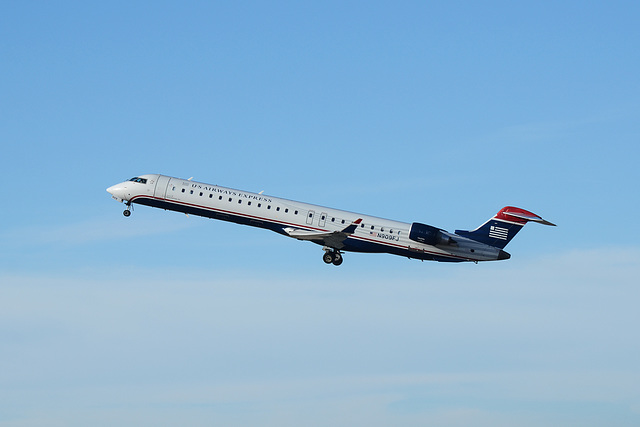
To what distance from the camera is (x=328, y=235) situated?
38.8 metres

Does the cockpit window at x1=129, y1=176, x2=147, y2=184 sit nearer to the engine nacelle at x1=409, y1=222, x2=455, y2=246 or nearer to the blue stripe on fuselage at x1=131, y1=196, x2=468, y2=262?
the blue stripe on fuselage at x1=131, y1=196, x2=468, y2=262

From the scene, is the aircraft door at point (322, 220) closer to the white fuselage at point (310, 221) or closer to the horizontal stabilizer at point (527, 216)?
the white fuselage at point (310, 221)

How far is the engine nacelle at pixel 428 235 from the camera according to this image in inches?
1553

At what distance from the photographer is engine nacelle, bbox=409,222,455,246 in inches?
1553

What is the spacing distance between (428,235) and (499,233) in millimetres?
4326

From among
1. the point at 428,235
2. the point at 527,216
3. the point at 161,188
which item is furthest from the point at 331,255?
the point at 527,216

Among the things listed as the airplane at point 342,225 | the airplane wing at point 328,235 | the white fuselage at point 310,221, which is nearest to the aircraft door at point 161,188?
the airplane at point 342,225

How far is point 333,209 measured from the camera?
133 feet

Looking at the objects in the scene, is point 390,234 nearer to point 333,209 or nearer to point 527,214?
point 333,209

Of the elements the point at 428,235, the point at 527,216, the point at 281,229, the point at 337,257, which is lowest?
the point at 337,257

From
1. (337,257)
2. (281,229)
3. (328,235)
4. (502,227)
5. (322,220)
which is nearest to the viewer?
(328,235)

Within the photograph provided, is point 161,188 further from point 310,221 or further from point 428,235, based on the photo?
point 428,235

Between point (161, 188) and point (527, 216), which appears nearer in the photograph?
point (527, 216)

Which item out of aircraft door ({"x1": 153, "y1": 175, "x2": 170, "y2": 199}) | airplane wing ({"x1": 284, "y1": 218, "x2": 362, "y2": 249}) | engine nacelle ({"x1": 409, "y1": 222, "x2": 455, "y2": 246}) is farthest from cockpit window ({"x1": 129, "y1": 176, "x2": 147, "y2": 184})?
engine nacelle ({"x1": 409, "y1": 222, "x2": 455, "y2": 246})
